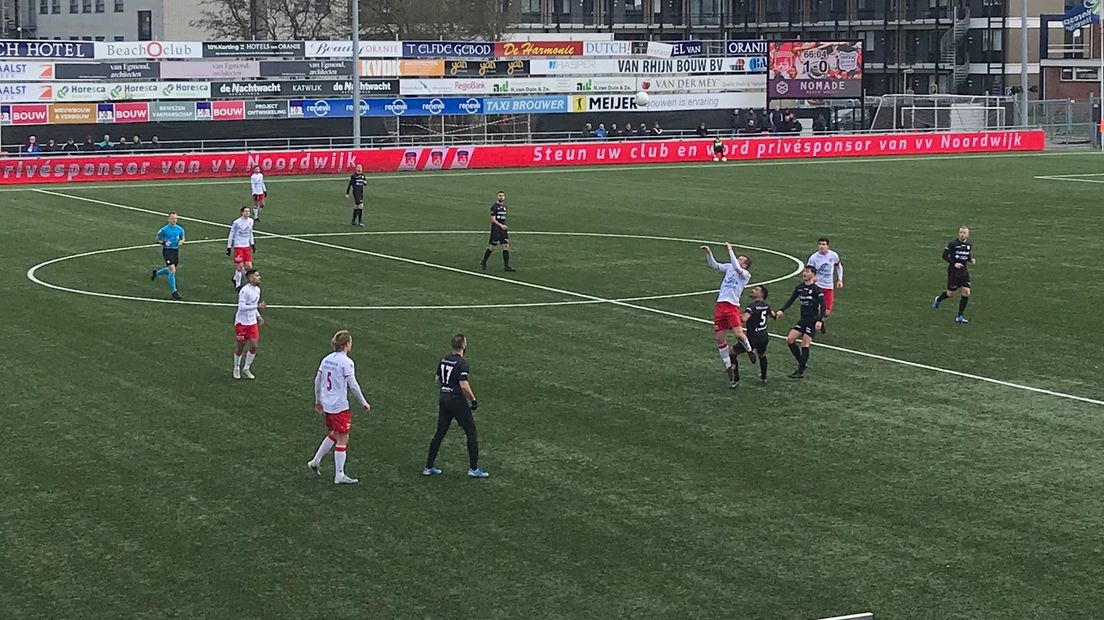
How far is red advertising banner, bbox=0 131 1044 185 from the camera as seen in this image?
6812cm

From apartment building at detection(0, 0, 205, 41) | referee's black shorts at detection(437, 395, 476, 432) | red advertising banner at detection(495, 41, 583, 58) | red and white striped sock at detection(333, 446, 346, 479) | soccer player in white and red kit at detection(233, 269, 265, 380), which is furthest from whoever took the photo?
apartment building at detection(0, 0, 205, 41)

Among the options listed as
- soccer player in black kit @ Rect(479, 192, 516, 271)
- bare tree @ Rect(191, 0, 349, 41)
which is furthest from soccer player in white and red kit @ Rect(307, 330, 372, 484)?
bare tree @ Rect(191, 0, 349, 41)

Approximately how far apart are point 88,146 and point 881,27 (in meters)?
65.3

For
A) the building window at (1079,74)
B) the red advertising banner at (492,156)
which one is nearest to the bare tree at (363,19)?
the red advertising banner at (492,156)

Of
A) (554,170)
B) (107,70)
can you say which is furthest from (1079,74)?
(107,70)

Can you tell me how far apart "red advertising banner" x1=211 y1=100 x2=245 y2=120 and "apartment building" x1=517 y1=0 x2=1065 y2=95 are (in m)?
48.3

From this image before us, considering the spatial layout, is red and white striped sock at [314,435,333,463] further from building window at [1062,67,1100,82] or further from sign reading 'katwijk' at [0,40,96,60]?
building window at [1062,67,1100,82]

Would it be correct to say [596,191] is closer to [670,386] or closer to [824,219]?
[824,219]

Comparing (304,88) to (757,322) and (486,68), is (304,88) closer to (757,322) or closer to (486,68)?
(486,68)

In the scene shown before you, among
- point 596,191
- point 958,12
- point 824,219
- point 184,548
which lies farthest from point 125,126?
point 184,548

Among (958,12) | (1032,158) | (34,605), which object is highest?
(958,12)

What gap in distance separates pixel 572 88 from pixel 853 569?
251 ft

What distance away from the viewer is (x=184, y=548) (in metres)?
16.7

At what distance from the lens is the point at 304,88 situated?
85.2 meters
